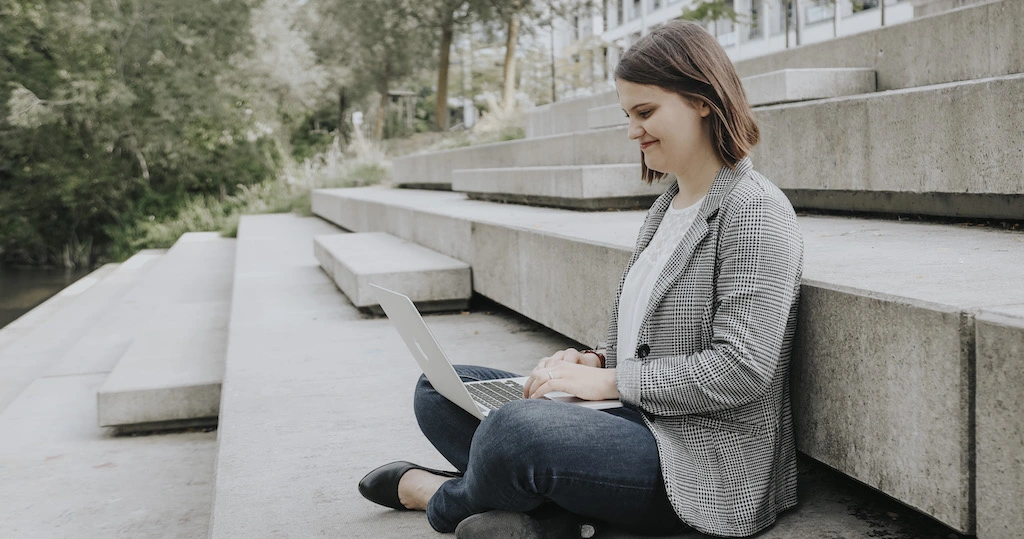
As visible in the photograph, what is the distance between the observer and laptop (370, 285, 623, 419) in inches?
90.3

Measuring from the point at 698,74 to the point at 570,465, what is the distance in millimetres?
886

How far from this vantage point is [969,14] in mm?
4273

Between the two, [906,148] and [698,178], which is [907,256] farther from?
[906,148]

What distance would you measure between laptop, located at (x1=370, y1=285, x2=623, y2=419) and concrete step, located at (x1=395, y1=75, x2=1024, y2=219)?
6.00 feet

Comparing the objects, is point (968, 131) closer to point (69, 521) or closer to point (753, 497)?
point (753, 497)

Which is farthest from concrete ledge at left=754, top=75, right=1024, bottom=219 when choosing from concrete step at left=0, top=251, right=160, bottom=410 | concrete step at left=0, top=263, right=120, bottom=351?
concrete step at left=0, top=263, right=120, bottom=351

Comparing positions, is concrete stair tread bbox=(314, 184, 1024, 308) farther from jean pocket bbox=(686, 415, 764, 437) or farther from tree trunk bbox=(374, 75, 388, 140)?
tree trunk bbox=(374, 75, 388, 140)

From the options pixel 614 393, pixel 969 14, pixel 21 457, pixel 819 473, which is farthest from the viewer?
pixel 21 457

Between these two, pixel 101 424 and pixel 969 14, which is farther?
pixel 101 424

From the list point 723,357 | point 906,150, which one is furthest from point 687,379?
point 906,150

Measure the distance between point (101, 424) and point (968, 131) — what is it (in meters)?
4.05

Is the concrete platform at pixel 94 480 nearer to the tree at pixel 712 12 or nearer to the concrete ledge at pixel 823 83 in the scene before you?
the concrete ledge at pixel 823 83

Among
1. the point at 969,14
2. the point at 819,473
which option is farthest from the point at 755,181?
the point at 969,14

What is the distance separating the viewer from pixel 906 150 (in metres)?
3.65
